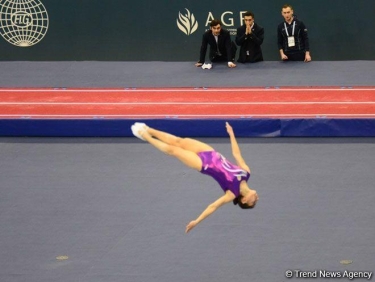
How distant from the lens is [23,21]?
1351cm

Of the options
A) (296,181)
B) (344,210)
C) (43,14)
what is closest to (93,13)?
(43,14)

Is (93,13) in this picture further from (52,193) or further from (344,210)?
(344,210)

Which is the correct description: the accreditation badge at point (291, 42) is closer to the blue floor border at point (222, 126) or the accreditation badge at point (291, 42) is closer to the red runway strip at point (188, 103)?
the red runway strip at point (188, 103)

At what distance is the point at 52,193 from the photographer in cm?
964

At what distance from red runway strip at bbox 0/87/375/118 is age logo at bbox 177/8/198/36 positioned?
5.02ft

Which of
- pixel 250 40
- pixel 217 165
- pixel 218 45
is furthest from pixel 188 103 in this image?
pixel 217 165

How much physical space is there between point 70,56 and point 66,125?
2931mm

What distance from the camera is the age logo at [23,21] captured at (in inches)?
530

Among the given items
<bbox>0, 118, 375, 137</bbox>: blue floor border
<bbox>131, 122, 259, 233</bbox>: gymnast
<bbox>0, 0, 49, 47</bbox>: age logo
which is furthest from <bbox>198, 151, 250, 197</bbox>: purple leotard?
<bbox>0, 0, 49, 47</bbox>: age logo

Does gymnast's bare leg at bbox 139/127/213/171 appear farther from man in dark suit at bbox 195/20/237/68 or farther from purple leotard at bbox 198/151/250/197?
man in dark suit at bbox 195/20/237/68

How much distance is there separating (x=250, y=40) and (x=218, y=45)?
449 mm

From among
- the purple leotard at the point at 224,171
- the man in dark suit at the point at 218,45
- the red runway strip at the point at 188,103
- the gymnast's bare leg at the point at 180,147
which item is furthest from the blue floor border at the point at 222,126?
the purple leotard at the point at 224,171

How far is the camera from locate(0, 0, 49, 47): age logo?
13453mm

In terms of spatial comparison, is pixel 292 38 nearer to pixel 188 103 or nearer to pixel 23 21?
pixel 188 103
